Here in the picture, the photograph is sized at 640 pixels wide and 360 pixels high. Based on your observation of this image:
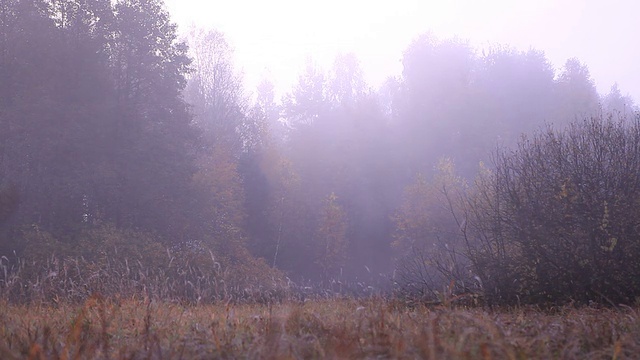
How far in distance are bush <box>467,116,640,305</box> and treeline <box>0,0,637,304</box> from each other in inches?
155

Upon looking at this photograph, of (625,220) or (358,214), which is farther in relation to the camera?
Answer: (358,214)

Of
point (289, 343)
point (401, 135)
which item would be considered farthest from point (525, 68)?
point (289, 343)

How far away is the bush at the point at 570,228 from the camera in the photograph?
10617 mm

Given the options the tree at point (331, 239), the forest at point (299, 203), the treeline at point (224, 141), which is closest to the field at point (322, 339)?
the forest at point (299, 203)

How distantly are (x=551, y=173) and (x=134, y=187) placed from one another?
2267 centimetres

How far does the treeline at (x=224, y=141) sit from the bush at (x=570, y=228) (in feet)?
12.9

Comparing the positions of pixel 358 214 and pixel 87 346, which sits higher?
pixel 358 214

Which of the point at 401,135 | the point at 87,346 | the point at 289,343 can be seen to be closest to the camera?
the point at 289,343

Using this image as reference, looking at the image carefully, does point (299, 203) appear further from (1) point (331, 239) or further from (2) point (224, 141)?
(2) point (224, 141)

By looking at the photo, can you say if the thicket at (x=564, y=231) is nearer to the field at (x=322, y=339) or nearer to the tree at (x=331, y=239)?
the field at (x=322, y=339)

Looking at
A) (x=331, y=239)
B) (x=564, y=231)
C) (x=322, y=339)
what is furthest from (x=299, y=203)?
(x=322, y=339)

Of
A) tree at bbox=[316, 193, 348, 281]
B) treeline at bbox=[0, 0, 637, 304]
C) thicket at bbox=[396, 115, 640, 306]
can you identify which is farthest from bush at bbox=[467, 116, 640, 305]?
tree at bbox=[316, 193, 348, 281]

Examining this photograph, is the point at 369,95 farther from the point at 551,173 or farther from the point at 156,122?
the point at 551,173

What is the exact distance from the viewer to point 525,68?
54062mm
